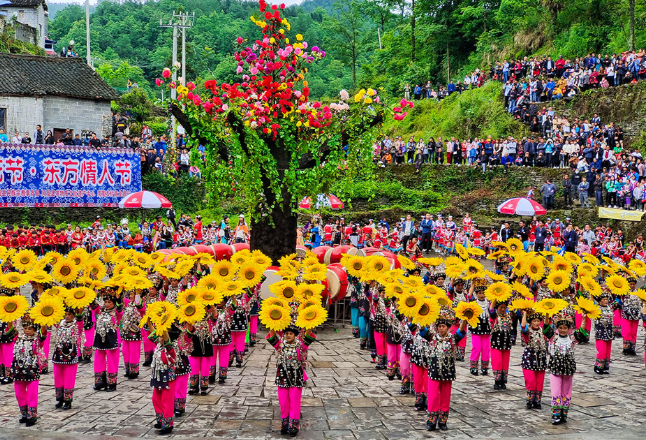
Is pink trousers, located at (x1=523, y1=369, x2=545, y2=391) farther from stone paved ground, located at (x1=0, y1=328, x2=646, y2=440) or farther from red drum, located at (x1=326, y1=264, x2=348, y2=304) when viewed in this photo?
red drum, located at (x1=326, y1=264, x2=348, y2=304)

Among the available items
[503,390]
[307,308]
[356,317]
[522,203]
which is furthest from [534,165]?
[307,308]

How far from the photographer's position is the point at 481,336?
10.1 m

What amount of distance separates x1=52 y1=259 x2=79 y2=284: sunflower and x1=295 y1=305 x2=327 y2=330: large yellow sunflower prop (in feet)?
13.6

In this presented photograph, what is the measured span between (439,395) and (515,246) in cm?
542

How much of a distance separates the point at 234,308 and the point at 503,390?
4.21 m

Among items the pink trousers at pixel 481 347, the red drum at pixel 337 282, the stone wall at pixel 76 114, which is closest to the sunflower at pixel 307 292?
the pink trousers at pixel 481 347

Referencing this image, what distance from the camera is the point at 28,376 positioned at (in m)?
7.87

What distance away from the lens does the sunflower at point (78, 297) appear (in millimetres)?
8445

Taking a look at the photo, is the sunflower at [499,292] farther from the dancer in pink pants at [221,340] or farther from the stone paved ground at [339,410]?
the dancer in pink pants at [221,340]

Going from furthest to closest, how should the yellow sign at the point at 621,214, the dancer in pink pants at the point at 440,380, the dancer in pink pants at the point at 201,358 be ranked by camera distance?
the yellow sign at the point at 621,214 → the dancer in pink pants at the point at 201,358 → the dancer in pink pants at the point at 440,380

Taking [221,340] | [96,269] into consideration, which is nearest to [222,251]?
[96,269]

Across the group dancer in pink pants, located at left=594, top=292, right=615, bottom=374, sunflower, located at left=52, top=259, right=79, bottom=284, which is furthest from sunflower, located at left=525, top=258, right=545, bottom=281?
sunflower, located at left=52, top=259, right=79, bottom=284

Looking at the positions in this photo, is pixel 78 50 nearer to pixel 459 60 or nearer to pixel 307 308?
pixel 459 60

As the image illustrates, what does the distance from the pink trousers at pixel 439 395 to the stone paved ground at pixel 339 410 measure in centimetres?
29
